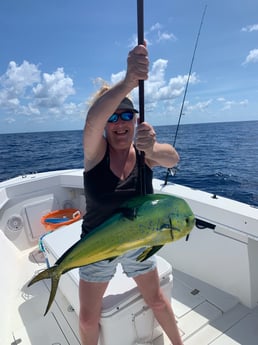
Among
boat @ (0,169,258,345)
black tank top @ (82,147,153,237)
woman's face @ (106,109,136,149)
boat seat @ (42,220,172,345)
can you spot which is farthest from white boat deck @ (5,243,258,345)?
woman's face @ (106,109,136,149)

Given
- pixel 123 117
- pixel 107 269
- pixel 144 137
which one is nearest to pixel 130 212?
pixel 144 137

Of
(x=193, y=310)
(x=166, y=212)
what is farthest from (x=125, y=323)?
(x=166, y=212)

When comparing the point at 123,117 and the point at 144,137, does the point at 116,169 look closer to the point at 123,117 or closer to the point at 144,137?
the point at 123,117

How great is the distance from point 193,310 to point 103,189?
5.77ft

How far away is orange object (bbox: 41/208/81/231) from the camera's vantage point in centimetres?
343

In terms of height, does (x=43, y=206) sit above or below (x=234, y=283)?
above

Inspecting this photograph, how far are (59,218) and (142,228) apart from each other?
315cm

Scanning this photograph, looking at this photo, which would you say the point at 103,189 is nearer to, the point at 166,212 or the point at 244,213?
the point at 166,212

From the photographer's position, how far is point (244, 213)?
2.38 metres

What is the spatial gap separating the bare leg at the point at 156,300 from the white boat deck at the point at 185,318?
32cm

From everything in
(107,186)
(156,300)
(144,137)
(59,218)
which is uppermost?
(144,137)

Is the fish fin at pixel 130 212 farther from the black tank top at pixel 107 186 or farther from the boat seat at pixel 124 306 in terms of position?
the boat seat at pixel 124 306

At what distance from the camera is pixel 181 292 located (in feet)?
9.09

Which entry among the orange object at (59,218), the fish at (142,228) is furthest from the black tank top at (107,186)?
the orange object at (59,218)
